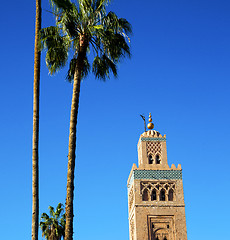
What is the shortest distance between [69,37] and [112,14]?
1.88 meters

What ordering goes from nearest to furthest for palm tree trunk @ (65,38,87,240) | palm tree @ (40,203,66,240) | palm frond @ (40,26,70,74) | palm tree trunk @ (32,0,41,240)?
palm tree trunk @ (65,38,87,240)
palm tree trunk @ (32,0,41,240)
palm frond @ (40,26,70,74)
palm tree @ (40,203,66,240)

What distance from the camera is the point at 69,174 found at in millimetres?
12758

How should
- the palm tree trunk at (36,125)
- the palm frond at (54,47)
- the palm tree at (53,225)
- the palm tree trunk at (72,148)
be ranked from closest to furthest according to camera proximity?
the palm tree trunk at (72,148), the palm tree trunk at (36,125), the palm frond at (54,47), the palm tree at (53,225)

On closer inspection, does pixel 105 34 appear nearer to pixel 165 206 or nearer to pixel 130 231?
pixel 165 206

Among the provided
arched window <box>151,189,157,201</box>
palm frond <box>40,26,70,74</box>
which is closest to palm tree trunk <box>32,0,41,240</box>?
palm frond <box>40,26,70,74</box>

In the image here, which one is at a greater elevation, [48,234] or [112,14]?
[112,14]

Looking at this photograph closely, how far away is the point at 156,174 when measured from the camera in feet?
107

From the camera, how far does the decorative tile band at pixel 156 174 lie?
3256 centimetres

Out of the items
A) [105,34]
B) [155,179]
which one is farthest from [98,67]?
[155,179]

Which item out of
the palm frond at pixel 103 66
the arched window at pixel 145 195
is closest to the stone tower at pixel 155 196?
the arched window at pixel 145 195

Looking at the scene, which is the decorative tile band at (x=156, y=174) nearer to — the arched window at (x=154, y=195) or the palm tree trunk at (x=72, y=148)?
the arched window at (x=154, y=195)

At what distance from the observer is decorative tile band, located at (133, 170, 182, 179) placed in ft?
107

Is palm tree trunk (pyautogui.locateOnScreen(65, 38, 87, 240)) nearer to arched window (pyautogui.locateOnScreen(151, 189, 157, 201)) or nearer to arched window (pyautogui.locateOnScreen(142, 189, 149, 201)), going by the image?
arched window (pyautogui.locateOnScreen(142, 189, 149, 201))

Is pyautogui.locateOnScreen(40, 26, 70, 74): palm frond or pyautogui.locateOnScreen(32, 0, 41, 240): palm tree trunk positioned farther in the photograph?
pyautogui.locateOnScreen(40, 26, 70, 74): palm frond
